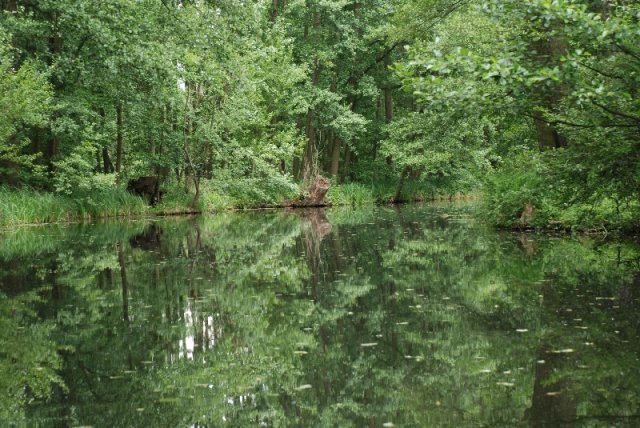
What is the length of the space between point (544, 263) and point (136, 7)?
50.6 feet

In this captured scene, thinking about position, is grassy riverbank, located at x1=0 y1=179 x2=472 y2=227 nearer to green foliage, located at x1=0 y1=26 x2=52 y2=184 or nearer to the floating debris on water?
green foliage, located at x1=0 y1=26 x2=52 y2=184

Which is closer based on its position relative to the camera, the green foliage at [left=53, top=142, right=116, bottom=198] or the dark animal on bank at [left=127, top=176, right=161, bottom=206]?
the green foliage at [left=53, top=142, right=116, bottom=198]

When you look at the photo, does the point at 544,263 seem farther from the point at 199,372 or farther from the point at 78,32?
the point at 78,32

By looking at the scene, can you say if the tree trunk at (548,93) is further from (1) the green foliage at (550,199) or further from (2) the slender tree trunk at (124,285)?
(2) the slender tree trunk at (124,285)

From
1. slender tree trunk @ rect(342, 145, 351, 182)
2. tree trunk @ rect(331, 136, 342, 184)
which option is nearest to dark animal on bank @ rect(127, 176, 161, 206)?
tree trunk @ rect(331, 136, 342, 184)

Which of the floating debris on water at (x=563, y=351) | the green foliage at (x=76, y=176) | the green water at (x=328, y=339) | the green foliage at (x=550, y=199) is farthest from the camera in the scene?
the green foliage at (x=76, y=176)

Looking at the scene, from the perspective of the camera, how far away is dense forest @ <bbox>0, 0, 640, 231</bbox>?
366 inches

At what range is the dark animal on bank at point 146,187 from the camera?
1174 inches

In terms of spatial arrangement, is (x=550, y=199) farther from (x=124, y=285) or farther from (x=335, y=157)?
(x=335, y=157)

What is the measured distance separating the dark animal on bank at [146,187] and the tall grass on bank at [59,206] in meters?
0.71

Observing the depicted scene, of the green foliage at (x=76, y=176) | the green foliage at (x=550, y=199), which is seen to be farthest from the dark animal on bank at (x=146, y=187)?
the green foliage at (x=550, y=199)

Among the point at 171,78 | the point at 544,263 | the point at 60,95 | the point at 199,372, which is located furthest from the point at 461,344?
the point at 60,95

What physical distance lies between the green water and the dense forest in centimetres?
228

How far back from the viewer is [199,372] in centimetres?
599
